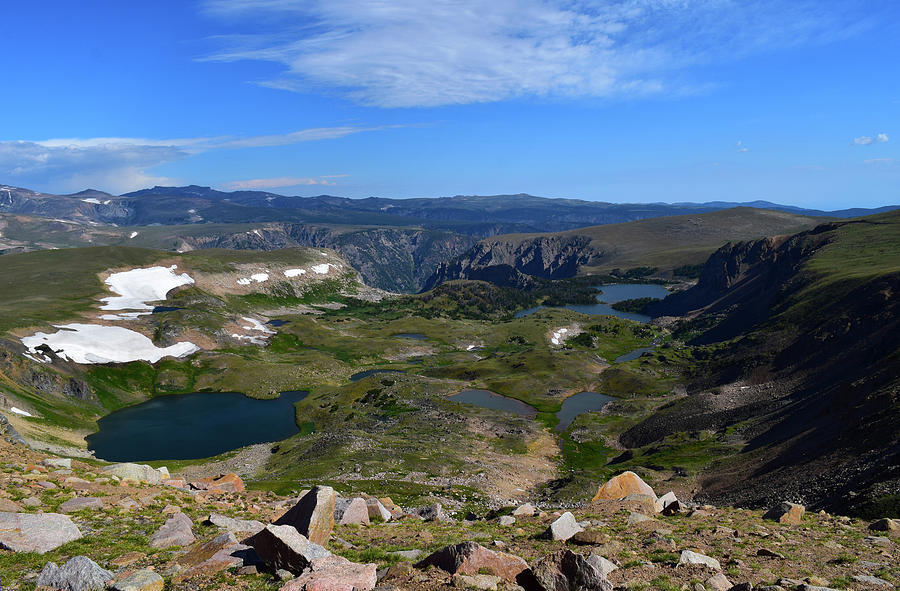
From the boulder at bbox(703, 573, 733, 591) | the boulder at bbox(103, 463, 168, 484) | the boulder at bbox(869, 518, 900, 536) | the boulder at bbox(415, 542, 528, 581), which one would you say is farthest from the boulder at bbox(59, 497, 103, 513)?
the boulder at bbox(869, 518, 900, 536)

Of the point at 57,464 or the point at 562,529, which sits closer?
the point at 562,529

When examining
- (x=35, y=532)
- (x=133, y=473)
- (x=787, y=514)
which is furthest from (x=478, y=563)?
(x=133, y=473)

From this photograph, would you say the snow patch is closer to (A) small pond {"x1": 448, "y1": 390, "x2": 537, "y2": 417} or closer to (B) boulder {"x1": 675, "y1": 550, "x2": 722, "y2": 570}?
(A) small pond {"x1": 448, "y1": 390, "x2": 537, "y2": 417}

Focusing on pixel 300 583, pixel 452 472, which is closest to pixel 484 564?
pixel 300 583

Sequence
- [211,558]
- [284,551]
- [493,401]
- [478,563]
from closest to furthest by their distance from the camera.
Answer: [478,563], [284,551], [211,558], [493,401]

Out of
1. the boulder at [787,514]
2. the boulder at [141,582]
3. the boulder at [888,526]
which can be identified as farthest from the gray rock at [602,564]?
the boulder at [888,526]

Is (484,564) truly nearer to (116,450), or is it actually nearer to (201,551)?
(201,551)

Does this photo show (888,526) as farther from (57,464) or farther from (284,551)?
(57,464)
